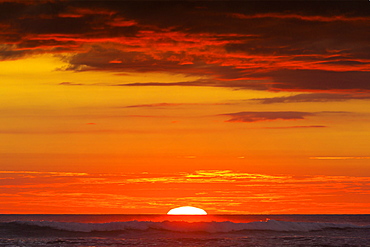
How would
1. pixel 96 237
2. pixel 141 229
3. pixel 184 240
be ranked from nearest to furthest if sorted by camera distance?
1. pixel 184 240
2. pixel 96 237
3. pixel 141 229

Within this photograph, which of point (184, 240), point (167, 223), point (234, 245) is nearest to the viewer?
point (234, 245)

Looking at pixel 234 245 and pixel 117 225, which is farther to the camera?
pixel 117 225

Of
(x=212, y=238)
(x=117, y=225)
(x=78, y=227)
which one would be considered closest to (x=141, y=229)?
(x=117, y=225)

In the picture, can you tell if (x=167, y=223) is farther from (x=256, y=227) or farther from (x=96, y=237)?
(x=96, y=237)

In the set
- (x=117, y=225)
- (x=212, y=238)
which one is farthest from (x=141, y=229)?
(x=212, y=238)

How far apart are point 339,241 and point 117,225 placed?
2393cm

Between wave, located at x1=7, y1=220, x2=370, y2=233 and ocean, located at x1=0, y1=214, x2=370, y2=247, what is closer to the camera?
ocean, located at x1=0, y1=214, x2=370, y2=247

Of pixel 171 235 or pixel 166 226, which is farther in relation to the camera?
pixel 166 226

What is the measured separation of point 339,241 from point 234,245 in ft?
33.7

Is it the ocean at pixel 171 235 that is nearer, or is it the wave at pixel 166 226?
the ocean at pixel 171 235

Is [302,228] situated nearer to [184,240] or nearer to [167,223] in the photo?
[167,223]

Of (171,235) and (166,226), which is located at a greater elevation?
(166,226)

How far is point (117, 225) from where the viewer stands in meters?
60.7

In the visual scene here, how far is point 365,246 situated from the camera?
4303 cm
